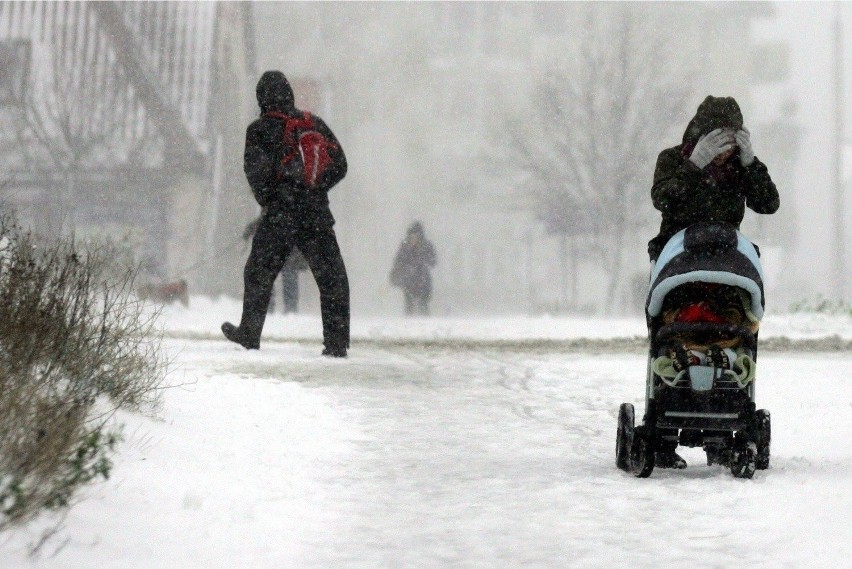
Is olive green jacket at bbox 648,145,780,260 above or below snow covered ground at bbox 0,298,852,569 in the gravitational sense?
above

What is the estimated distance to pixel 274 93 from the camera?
1025 centimetres

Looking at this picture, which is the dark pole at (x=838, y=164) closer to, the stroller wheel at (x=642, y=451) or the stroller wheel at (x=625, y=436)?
the stroller wheel at (x=625, y=436)

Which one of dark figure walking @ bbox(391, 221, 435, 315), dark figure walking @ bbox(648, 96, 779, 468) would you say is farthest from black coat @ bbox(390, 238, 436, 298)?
dark figure walking @ bbox(648, 96, 779, 468)

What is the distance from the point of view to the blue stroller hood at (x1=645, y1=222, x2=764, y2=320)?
5.36 metres

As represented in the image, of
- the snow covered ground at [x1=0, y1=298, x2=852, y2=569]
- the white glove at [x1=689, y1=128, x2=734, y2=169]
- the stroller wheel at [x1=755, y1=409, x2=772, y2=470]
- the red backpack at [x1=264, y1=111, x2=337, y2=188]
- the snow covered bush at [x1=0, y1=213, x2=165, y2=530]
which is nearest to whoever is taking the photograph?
the snow covered bush at [x1=0, y1=213, x2=165, y2=530]

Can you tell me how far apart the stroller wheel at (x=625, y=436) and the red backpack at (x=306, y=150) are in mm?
5012

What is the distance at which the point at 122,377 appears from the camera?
612 centimetres

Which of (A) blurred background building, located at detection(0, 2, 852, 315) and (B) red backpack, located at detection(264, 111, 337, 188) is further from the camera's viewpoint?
(A) blurred background building, located at detection(0, 2, 852, 315)

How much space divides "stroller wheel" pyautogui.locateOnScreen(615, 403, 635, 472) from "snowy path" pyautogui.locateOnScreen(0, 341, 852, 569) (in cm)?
9

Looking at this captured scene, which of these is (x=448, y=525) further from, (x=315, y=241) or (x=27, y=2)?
(x=27, y=2)

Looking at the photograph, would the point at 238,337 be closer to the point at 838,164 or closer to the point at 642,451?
the point at 642,451

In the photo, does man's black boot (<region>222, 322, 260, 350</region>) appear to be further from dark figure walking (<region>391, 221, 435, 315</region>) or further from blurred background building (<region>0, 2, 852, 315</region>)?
dark figure walking (<region>391, 221, 435, 315</region>)

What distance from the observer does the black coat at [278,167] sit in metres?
10.2

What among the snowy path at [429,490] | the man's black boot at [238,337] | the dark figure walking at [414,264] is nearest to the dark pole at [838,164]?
the dark figure walking at [414,264]
